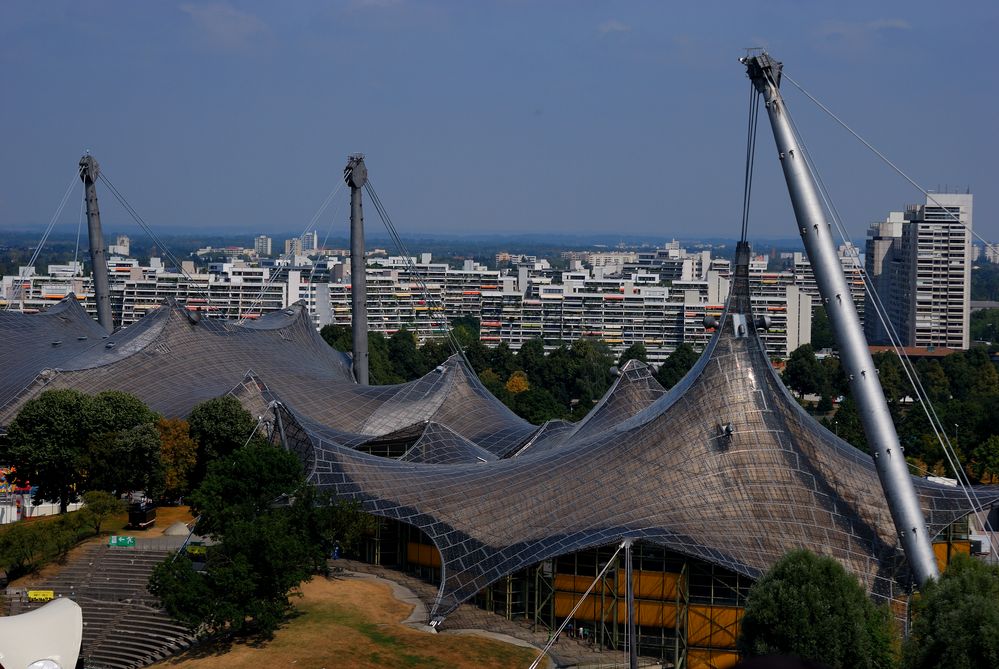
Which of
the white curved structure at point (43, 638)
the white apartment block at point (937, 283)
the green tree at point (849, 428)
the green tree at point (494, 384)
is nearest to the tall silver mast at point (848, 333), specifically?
the white curved structure at point (43, 638)

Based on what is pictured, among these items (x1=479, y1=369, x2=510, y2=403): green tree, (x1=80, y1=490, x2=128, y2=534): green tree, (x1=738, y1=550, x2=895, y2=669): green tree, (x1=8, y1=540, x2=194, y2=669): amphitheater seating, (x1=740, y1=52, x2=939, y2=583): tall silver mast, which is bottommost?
(x1=8, y1=540, x2=194, y2=669): amphitheater seating

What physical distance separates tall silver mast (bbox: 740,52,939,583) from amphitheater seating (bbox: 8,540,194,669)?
19158 millimetres

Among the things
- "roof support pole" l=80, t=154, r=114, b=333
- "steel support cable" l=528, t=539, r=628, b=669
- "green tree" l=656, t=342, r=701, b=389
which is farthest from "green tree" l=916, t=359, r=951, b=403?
"steel support cable" l=528, t=539, r=628, b=669

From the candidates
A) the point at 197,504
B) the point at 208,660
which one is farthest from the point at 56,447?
the point at 208,660

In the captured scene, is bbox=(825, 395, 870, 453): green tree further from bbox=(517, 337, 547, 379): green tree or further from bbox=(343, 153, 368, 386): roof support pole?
bbox=(517, 337, 547, 379): green tree

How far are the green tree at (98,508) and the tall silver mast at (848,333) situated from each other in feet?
79.0

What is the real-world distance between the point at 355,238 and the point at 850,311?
34.4 meters

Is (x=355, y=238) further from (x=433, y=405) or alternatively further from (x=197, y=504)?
(x=197, y=504)

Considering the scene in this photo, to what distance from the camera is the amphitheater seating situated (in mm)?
39719

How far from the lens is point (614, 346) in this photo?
139m

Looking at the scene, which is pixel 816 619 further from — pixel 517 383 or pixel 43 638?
pixel 517 383

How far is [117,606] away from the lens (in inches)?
1658

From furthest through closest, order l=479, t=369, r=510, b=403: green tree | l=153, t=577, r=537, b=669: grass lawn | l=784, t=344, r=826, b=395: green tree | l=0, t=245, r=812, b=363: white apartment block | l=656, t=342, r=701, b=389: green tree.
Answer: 1. l=0, t=245, r=812, b=363: white apartment block
2. l=784, t=344, r=826, b=395: green tree
3. l=656, t=342, r=701, b=389: green tree
4. l=479, t=369, r=510, b=403: green tree
5. l=153, t=577, r=537, b=669: grass lawn

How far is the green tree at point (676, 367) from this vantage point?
103 meters
